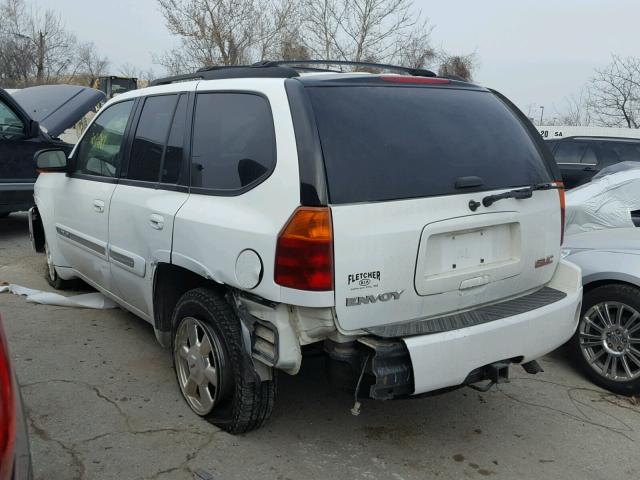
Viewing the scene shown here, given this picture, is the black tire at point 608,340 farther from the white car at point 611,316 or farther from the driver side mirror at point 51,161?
the driver side mirror at point 51,161

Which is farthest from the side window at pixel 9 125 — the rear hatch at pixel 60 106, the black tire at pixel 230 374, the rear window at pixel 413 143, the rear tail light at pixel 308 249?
the rear tail light at pixel 308 249

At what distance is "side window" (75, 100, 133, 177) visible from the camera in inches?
154

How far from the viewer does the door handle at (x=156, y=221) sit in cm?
320

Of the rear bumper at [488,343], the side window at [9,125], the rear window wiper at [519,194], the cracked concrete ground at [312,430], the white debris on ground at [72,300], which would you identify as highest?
the side window at [9,125]

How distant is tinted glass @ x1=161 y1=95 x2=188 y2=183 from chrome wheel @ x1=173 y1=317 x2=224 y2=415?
2.63ft

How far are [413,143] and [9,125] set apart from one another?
6.38 m

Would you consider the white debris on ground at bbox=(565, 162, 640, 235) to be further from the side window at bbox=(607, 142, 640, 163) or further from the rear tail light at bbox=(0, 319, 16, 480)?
the side window at bbox=(607, 142, 640, 163)

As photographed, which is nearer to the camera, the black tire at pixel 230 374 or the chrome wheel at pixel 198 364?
the black tire at pixel 230 374

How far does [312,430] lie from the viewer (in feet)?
10.3

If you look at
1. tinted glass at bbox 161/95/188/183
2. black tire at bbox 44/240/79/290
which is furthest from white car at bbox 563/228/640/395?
black tire at bbox 44/240/79/290

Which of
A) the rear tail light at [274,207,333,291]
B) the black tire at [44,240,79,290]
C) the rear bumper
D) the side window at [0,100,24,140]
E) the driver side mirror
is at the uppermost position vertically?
the side window at [0,100,24,140]

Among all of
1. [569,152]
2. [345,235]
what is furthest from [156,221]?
[569,152]

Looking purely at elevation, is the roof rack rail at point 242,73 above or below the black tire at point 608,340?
above

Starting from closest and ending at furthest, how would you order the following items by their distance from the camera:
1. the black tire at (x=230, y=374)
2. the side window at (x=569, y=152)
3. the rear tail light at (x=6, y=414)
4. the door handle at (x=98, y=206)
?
the rear tail light at (x=6, y=414)
the black tire at (x=230, y=374)
the door handle at (x=98, y=206)
the side window at (x=569, y=152)
